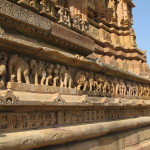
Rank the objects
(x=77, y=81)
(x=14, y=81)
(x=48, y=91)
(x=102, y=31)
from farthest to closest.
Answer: (x=102, y=31) → (x=77, y=81) → (x=48, y=91) → (x=14, y=81)

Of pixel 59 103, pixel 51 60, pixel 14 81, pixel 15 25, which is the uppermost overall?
pixel 15 25

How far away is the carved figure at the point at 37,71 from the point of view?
15.2 feet

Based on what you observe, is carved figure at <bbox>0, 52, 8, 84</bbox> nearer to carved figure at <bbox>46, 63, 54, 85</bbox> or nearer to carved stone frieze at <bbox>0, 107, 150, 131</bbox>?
carved stone frieze at <bbox>0, 107, 150, 131</bbox>

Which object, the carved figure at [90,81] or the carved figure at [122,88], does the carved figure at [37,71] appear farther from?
the carved figure at [122,88]

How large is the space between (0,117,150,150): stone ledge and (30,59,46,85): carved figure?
43.8 inches

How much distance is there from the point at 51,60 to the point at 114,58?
606 centimetres

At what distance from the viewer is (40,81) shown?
4.84 meters

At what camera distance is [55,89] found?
4.97 m

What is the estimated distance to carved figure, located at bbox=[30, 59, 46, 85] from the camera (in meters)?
4.65

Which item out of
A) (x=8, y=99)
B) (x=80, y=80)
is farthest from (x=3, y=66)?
(x=80, y=80)

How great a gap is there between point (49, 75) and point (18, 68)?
848mm

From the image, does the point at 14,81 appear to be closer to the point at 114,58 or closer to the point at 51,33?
the point at 51,33

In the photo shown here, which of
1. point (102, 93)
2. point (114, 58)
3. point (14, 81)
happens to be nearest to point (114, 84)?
point (102, 93)

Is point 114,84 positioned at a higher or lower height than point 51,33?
lower
